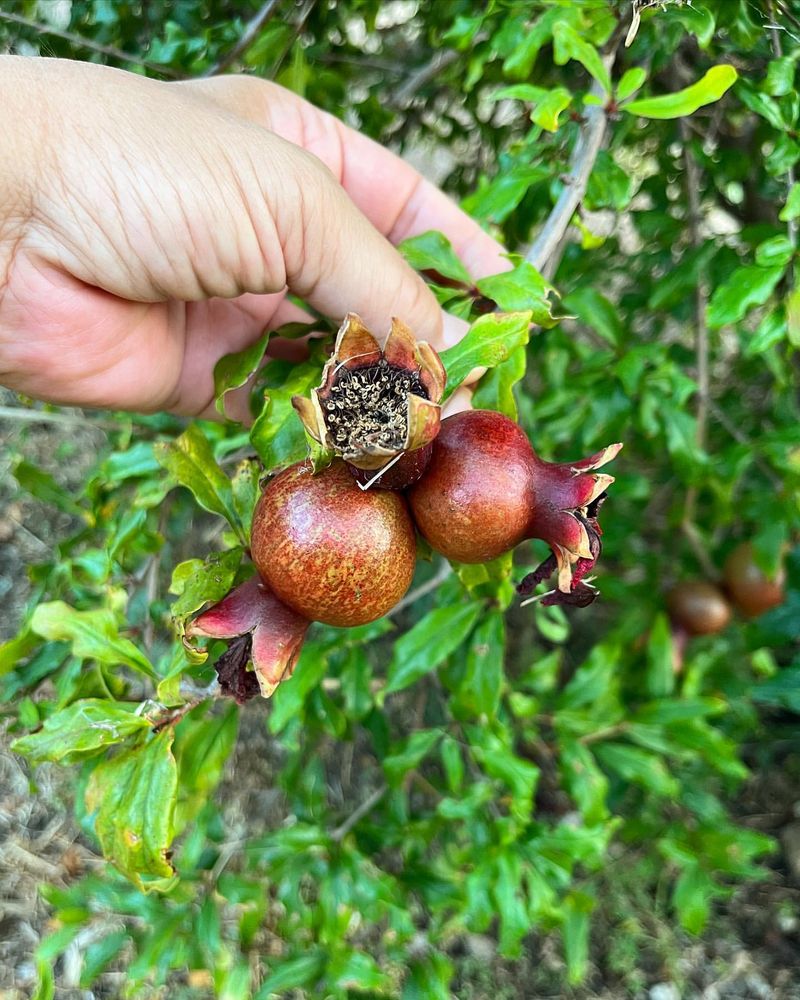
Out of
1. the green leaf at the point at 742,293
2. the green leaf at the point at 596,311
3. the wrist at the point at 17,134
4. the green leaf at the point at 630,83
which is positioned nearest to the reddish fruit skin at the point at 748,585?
the green leaf at the point at 596,311

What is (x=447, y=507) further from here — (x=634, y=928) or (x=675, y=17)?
(x=634, y=928)

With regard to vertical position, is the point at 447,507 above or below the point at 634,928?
above

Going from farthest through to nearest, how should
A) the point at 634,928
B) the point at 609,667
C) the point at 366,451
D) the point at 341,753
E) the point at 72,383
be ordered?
the point at 341,753
the point at 634,928
the point at 609,667
the point at 72,383
the point at 366,451

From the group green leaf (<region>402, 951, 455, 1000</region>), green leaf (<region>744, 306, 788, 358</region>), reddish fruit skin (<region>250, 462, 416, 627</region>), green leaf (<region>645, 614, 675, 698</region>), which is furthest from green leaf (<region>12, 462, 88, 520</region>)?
green leaf (<region>645, 614, 675, 698</region>)

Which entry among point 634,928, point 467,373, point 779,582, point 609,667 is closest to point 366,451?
point 467,373

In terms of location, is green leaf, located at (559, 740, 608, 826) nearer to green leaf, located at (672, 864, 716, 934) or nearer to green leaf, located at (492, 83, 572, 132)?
green leaf, located at (672, 864, 716, 934)

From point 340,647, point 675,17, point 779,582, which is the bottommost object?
point 340,647
